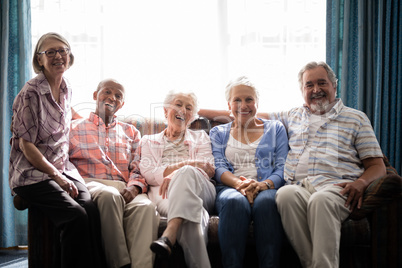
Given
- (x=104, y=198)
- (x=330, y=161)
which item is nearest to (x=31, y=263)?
(x=104, y=198)

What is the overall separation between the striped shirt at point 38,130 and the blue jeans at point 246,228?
0.88 metres

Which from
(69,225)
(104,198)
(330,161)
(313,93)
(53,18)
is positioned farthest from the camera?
(53,18)

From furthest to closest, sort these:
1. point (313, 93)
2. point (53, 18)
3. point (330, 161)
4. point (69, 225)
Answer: point (53, 18), point (313, 93), point (330, 161), point (69, 225)

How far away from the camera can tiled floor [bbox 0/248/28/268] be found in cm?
238

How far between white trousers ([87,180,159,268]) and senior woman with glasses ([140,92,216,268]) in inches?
5.0

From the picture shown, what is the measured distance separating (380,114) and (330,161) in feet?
3.33

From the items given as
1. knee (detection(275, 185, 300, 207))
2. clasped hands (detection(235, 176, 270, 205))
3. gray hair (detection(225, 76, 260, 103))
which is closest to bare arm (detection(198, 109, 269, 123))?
gray hair (detection(225, 76, 260, 103))

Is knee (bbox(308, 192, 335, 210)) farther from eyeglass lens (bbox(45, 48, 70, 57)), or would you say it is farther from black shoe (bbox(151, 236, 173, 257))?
eyeglass lens (bbox(45, 48, 70, 57))

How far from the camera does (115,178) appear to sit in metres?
2.19

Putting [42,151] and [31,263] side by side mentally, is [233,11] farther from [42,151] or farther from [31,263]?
[31,263]

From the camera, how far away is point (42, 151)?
189 centimetres

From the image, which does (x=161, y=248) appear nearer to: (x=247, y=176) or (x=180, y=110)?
(x=247, y=176)

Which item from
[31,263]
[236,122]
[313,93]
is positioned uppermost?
[313,93]

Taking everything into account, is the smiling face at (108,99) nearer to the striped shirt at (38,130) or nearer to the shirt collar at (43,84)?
the striped shirt at (38,130)
